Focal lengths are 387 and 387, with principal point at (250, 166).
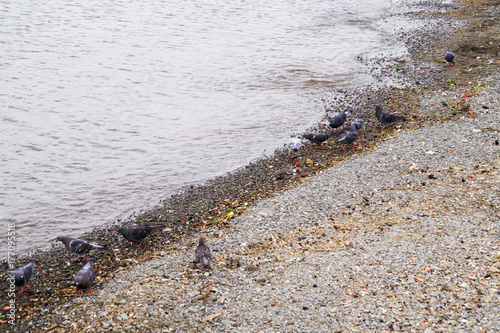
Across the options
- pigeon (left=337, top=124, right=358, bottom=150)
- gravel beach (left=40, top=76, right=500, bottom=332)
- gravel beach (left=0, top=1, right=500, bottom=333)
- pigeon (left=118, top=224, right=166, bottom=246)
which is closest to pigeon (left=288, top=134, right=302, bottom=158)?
gravel beach (left=0, top=1, right=500, bottom=333)

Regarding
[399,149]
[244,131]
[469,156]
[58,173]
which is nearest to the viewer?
[469,156]

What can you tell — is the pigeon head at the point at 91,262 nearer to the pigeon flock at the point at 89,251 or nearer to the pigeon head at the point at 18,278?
the pigeon flock at the point at 89,251

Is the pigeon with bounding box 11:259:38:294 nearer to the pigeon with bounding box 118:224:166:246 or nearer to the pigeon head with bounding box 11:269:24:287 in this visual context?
the pigeon head with bounding box 11:269:24:287

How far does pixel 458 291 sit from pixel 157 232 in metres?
5.46

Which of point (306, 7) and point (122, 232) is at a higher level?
point (306, 7)

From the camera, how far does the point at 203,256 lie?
645cm

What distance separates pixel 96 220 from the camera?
9016 millimetres

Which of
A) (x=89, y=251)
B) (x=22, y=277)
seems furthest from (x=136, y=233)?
(x=22, y=277)

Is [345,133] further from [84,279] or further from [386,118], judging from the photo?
[84,279]

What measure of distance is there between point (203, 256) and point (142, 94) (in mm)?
11087

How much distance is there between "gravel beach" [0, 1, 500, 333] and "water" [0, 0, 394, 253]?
1.74 m

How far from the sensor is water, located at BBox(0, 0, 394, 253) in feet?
33.6

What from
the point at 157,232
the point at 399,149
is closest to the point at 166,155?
the point at 157,232

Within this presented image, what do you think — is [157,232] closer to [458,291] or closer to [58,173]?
[58,173]
